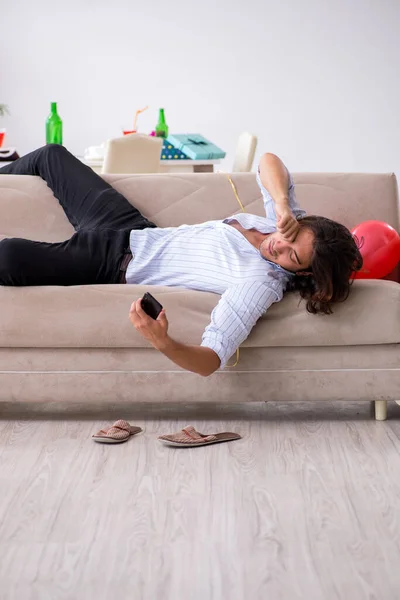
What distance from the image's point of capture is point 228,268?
2641 millimetres

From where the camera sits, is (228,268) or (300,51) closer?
(228,268)

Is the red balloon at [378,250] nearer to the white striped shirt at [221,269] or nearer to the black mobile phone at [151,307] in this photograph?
the white striped shirt at [221,269]

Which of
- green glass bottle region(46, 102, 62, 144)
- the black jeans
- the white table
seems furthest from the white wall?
the black jeans

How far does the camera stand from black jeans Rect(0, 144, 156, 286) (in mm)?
2689

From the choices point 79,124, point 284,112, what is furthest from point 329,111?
point 79,124

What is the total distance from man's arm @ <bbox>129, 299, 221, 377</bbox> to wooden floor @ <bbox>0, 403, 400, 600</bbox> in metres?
0.24

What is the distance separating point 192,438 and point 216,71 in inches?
227

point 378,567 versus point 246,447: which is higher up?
point 378,567

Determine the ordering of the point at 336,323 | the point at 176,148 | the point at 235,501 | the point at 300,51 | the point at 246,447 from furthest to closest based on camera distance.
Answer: the point at 300,51
the point at 176,148
the point at 336,323
the point at 246,447
the point at 235,501

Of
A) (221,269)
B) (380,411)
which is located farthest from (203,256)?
(380,411)

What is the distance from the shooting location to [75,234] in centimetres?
290

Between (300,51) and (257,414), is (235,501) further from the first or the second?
(300,51)

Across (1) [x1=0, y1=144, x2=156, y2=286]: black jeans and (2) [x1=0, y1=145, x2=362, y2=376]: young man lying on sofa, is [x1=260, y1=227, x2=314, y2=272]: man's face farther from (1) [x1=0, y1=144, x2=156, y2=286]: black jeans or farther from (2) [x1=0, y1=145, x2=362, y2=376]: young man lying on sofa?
(1) [x1=0, y1=144, x2=156, y2=286]: black jeans

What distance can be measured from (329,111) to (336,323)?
550 cm
